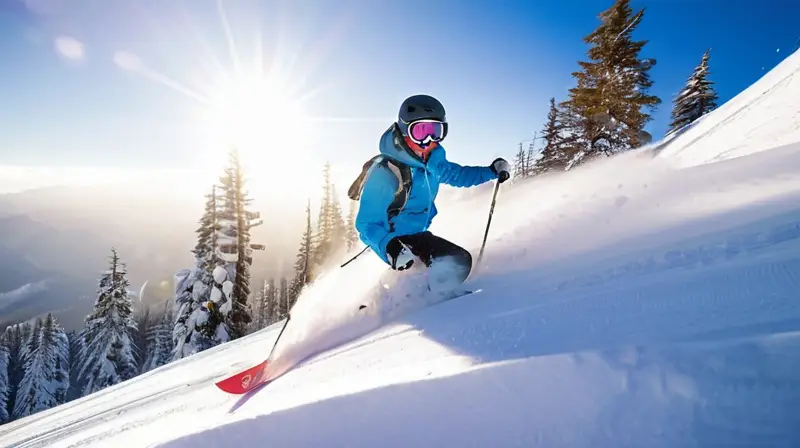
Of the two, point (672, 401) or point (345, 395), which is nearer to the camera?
point (672, 401)

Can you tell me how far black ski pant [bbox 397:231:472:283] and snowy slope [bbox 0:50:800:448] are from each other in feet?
0.73

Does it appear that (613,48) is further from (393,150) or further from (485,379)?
(485,379)

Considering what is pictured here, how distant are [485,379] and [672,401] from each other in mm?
686

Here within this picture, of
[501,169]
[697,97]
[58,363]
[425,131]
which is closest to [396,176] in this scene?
[425,131]

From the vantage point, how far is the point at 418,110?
441 centimetres

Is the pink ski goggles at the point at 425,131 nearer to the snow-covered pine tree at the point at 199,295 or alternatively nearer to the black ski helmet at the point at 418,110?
the black ski helmet at the point at 418,110

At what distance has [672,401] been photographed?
4.42 feet

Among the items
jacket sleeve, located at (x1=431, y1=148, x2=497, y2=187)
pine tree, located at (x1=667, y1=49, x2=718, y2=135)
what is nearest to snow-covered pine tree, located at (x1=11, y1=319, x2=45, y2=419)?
jacket sleeve, located at (x1=431, y1=148, x2=497, y2=187)

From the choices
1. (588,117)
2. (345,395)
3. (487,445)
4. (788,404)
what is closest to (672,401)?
(788,404)

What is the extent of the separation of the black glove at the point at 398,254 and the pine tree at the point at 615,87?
Answer: 59.0 ft

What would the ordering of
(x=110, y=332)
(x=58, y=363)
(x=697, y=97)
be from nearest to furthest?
(x=110, y=332)
(x=697, y=97)
(x=58, y=363)

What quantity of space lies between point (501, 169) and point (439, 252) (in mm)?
1714

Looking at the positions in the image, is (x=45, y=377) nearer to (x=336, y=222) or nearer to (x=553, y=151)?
(x=336, y=222)

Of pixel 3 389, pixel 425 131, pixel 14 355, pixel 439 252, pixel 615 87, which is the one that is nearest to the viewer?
pixel 439 252
